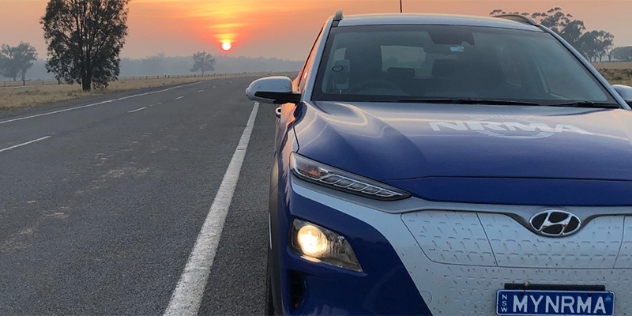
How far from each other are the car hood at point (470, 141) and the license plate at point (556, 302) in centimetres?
39

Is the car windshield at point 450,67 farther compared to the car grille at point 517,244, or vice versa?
the car windshield at point 450,67

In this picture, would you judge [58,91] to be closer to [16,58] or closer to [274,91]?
[274,91]

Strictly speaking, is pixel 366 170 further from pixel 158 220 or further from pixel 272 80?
pixel 158 220

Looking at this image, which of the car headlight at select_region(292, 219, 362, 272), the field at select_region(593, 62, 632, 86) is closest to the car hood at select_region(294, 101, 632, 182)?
the car headlight at select_region(292, 219, 362, 272)

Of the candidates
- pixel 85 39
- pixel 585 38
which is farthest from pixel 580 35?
pixel 85 39

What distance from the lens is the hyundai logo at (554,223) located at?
80.6 inches

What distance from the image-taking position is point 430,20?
4.25m

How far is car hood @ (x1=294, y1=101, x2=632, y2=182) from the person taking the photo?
7.35ft

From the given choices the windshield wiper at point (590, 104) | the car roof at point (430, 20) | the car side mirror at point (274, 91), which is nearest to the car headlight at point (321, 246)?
the car side mirror at point (274, 91)

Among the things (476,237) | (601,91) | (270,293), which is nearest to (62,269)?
(270,293)

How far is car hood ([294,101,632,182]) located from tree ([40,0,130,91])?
48623mm

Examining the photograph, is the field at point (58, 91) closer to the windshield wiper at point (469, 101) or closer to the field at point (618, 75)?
the field at point (618, 75)

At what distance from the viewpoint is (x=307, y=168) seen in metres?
2.44

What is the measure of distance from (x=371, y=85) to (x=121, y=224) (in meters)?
2.75
